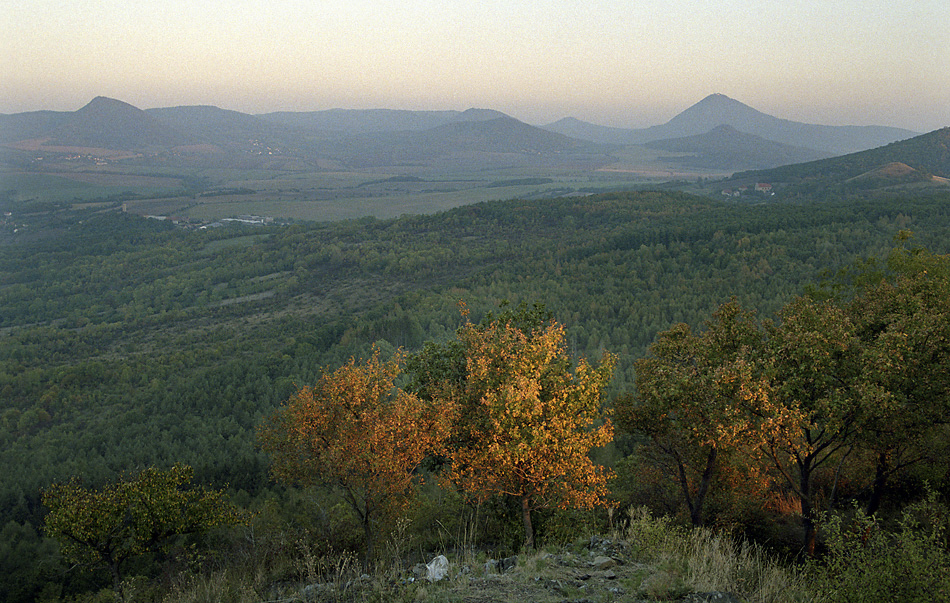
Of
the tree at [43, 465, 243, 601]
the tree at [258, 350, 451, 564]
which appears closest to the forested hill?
the tree at [43, 465, 243, 601]

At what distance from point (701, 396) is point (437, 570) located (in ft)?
39.2

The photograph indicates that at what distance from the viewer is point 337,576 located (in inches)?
558

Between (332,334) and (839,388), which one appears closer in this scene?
(839,388)

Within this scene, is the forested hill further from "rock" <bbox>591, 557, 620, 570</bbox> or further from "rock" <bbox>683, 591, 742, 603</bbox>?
"rock" <bbox>683, 591, 742, 603</bbox>

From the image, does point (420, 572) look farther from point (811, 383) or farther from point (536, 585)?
point (811, 383)

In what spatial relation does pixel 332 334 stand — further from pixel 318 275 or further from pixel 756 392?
pixel 756 392

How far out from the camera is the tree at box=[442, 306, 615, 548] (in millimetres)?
20547

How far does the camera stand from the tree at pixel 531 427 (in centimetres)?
2055

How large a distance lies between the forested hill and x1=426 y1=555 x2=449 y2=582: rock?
153 feet

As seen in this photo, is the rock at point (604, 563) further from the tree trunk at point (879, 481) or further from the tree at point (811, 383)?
the tree trunk at point (879, 481)

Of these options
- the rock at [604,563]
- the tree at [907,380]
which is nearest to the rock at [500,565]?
the rock at [604,563]

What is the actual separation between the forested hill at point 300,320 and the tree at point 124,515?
26.4m

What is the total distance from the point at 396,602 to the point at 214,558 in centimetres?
2088

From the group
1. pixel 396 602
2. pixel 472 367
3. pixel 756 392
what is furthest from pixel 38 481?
pixel 756 392
